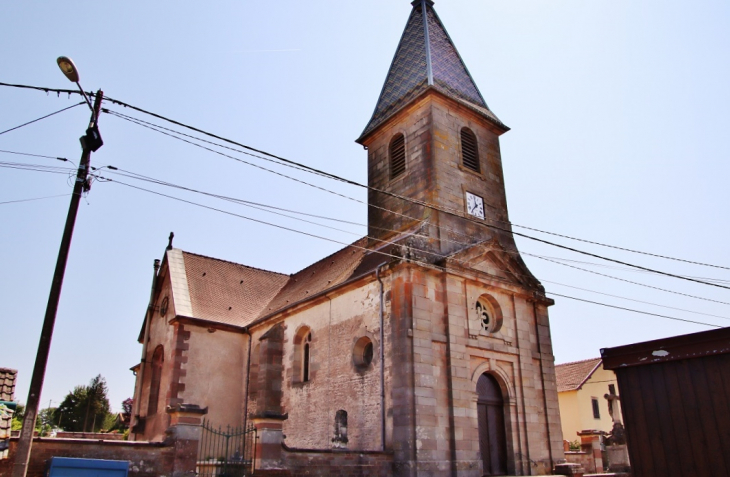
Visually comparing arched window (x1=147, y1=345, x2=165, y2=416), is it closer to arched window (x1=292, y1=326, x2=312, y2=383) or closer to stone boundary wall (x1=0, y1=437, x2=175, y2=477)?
arched window (x1=292, y1=326, x2=312, y2=383)

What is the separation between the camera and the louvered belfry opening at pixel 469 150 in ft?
66.4

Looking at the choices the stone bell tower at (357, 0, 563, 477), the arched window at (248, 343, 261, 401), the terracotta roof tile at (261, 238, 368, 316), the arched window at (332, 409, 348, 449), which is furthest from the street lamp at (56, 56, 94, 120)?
the arched window at (248, 343, 261, 401)

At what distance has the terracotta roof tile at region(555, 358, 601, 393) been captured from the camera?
33.3 meters

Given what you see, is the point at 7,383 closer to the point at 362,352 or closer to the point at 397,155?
the point at 362,352

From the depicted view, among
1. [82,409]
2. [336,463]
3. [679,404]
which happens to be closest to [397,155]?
[336,463]

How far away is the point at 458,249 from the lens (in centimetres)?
1791

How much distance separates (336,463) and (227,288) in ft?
45.1

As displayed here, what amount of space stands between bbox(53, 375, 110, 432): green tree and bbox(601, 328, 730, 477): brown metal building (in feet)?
186

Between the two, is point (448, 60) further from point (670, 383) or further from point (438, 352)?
point (670, 383)

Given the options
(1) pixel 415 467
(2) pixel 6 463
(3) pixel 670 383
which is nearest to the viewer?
(3) pixel 670 383

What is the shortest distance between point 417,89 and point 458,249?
663cm

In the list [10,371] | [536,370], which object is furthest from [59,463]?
[536,370]

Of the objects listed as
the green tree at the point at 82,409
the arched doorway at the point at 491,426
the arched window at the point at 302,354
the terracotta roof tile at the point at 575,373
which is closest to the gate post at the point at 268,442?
the arched doorway at the point at 491,426

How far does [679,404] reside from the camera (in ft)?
23.5
